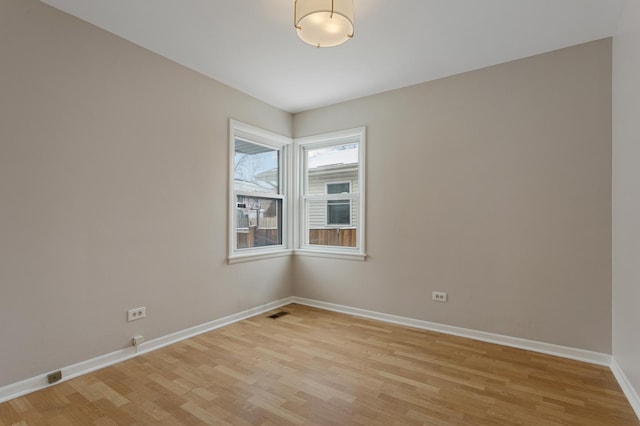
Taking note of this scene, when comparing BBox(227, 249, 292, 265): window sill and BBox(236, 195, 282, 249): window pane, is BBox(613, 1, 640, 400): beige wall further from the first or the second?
BBox(236, 195, 282, 249): window pane

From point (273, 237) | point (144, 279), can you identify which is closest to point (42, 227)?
point (144, 279)

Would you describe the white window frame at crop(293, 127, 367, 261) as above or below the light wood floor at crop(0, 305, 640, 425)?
above

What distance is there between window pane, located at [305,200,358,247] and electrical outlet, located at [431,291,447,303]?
1162 mm

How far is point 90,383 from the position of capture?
2.39m

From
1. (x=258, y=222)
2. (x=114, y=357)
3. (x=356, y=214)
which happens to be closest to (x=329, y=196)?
(x=356, y=214)

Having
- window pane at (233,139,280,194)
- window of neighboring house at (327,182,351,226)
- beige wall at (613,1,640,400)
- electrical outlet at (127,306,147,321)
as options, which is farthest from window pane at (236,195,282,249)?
beige wall at (613,1,640,400)

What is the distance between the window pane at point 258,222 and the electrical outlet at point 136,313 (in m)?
1.29

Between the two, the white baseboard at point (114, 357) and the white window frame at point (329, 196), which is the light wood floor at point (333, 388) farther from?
the white window frame at point (329, 196)

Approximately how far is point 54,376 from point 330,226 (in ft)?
10.4

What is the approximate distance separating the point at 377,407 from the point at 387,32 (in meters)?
2.81

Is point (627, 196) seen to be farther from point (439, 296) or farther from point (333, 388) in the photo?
point (333, 388)

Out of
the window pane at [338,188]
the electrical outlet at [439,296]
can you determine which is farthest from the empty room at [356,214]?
the window pane at [338,188]

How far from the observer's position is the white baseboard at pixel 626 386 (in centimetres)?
206

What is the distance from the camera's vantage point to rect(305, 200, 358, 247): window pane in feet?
14.2
